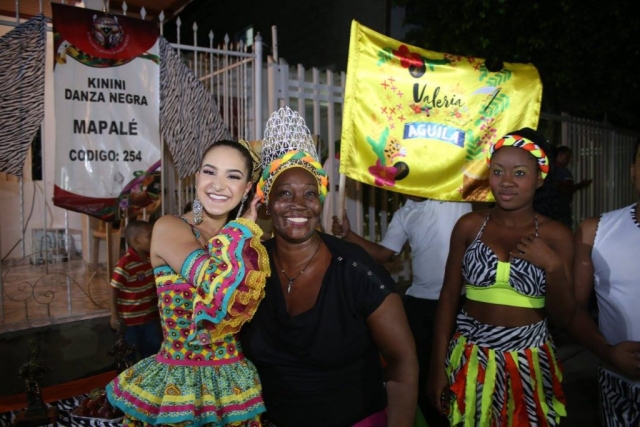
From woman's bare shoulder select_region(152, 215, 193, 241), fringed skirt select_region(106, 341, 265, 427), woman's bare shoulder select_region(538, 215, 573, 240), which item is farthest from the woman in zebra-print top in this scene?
woman's bare shoulder select_region(152, 215, 193, 241)

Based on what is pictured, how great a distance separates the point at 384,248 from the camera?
389cm

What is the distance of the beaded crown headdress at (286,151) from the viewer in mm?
2164

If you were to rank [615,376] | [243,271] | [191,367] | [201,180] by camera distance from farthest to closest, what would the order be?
1. [615,376]
2. [201,180]
3. [191,367]
4. [243,271]

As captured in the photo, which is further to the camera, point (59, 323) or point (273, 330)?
point (59, 323)

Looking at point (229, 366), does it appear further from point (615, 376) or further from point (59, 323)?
point (59, 323)

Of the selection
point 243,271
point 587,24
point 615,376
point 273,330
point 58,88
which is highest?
point 587,24

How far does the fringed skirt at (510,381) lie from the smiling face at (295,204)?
1082 millimetres

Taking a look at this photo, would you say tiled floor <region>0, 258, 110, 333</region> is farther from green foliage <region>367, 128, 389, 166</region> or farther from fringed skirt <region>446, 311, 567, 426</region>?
fringed skirt <region>446, 311, 567, 426</region>

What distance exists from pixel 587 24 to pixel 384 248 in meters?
7.25

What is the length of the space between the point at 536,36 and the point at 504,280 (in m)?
7.81

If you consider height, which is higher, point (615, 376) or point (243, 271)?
point (243, 271)

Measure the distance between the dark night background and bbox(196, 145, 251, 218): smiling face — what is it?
224 inches

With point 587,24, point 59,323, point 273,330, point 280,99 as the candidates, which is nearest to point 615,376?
point 273,330

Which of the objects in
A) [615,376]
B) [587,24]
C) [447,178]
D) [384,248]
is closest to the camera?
[615,376]
